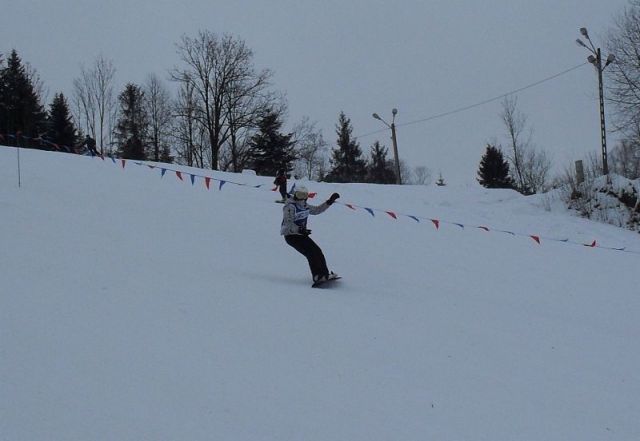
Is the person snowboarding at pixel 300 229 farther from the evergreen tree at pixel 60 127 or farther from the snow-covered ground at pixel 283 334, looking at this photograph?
the evergreen tree at pixel 60 127

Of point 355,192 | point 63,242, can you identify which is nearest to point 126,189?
point 63,242

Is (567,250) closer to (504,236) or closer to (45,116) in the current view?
(504,236)

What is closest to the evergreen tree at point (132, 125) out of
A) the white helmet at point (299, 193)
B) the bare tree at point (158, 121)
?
the bare tree at point (158, 121)

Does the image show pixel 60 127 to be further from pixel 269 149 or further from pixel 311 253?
pixel 311 253

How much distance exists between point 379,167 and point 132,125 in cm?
2564

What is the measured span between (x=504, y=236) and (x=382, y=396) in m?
11.3

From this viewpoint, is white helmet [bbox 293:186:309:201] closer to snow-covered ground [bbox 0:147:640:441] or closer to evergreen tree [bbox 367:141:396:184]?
snow-covered ground [bbox 0:147:640:441]

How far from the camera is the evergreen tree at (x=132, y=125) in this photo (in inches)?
1735

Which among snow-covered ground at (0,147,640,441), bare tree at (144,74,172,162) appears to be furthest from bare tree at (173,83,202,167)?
snow-covered ground at (0,147,640,441)

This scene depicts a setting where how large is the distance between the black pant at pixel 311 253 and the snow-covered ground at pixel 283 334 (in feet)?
1.11

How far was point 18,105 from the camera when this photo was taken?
3928 centimetres

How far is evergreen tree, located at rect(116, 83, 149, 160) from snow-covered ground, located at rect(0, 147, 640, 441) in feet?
108

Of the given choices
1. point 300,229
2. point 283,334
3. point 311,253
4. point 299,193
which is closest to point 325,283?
point 311,253

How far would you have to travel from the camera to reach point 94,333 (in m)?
5.06
